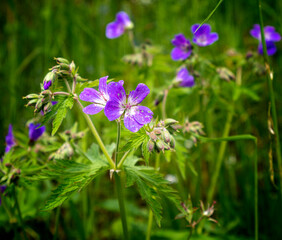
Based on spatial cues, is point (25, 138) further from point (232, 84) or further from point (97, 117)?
point (232, 84)

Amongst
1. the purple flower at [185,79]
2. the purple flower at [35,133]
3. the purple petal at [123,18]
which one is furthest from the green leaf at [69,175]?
the purple petal at [123,18]

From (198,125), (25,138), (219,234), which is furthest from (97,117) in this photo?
(219,234)

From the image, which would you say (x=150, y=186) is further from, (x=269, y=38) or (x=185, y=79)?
(x=269, y=38)

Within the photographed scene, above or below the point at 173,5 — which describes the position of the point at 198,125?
below

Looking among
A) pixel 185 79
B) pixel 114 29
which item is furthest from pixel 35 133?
pixel 114 29

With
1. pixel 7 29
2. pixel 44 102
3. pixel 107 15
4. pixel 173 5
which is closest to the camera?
pixel 44 102

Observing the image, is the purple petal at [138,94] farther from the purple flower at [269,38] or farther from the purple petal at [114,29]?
the purple flower at [269,38]
